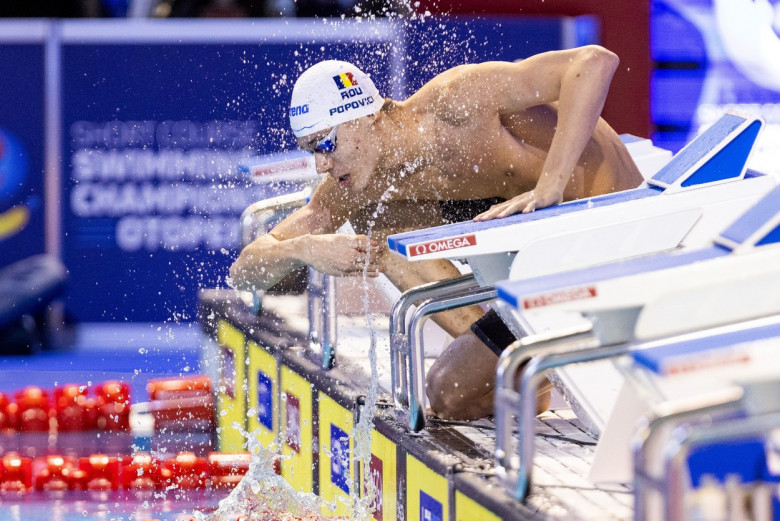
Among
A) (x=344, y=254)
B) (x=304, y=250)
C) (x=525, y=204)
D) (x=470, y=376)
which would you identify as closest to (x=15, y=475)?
(x=304, y=250)

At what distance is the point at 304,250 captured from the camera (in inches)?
135

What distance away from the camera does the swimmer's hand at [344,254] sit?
3213mm

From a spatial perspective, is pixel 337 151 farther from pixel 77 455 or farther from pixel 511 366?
pixel 77 455

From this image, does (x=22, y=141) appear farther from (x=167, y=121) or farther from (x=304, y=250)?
(x=304, y=250)

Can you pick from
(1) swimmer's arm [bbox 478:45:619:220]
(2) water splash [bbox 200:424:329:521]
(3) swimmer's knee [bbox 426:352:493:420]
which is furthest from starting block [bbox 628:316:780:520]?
(2) water splash [bbox 200:424:329:521]

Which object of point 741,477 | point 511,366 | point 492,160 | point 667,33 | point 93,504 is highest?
point 667,33

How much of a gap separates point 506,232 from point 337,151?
35.1 inches

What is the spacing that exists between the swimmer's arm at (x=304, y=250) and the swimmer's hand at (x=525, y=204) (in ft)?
1.19

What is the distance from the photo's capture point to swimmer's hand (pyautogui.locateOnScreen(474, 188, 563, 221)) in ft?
9.87

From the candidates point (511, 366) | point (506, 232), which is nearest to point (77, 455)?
point (506, 232)

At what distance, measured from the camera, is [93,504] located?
4.29 metres

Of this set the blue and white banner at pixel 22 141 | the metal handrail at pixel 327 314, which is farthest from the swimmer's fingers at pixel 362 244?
the blue and white banner at pixel 22 141

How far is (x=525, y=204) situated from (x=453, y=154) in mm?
616

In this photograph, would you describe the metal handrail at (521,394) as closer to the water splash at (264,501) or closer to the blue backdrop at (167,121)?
the water splash at (264,501)
